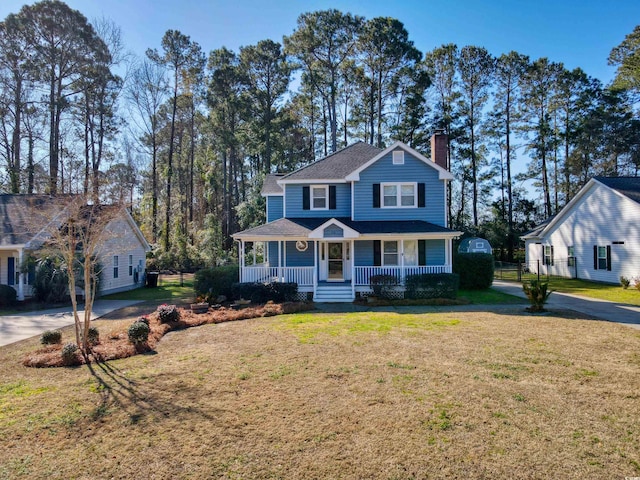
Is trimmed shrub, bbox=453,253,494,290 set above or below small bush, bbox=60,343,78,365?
above

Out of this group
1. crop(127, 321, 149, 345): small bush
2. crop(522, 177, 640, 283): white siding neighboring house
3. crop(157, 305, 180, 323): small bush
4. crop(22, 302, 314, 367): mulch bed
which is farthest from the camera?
crop(522, 177, 640, 283): white siding neighboring house

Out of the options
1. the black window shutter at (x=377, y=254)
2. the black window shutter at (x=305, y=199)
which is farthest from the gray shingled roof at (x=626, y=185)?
the black window shutter at (x=305, y=199)

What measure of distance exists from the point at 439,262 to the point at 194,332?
12435 millimetres

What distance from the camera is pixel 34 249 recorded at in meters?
17.4

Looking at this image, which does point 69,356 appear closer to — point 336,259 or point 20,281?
point 336,259

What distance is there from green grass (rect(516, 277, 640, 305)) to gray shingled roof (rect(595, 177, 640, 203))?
5.04 meters

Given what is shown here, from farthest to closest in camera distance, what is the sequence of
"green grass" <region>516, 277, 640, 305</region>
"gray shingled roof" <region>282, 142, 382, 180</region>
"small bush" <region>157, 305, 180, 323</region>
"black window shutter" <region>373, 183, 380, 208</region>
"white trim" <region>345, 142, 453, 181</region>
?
"gray shingled roof" <region>282, 142, 382, 180</region> < "black window shutter" <region>373, 183, 380, 208</region> < "white trim" <region>345, 142, 453, 181</region> < "green grass" <region>516, 277, 640, 305</region> < "small bush" <region>157, 305, 180, 323</region>

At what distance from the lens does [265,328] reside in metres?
10.8

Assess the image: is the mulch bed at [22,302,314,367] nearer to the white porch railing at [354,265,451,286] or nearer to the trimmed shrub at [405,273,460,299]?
the white porch railing at [354,265,451,286]

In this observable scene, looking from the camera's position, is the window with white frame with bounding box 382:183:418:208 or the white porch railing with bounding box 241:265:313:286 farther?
the window with white frame with bounding box 382:183:418:208

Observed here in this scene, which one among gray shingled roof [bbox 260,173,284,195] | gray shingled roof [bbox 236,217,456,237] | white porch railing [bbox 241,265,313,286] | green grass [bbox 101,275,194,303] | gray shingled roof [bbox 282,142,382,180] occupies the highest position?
gray shingled roof [bbox 282,142,382,180]

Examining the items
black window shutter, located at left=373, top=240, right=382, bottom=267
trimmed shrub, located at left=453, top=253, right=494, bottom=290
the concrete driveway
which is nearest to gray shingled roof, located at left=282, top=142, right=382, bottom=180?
black window shutter, located at left=373, top=240, right=382, bottom=267

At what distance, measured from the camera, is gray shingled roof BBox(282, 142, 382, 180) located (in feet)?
63.4

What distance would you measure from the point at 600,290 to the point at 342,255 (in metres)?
13.6
